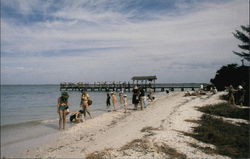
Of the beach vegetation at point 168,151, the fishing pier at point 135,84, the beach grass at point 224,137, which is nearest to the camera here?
the beach vegetation at point 168,151

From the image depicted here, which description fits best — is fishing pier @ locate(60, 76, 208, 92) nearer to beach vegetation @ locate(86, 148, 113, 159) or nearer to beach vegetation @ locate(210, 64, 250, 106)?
beach vegetation @ locate(210, 64, 250, 106)

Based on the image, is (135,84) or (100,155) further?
(135,84)

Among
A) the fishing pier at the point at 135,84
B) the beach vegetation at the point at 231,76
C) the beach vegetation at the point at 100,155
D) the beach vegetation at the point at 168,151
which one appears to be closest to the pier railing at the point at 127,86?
the fishing pier at the point at 135,84

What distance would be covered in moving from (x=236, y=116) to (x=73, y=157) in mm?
11347

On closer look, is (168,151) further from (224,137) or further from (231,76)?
(231,76)

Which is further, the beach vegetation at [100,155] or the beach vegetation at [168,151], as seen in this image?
the beach vegetation at [168,151]

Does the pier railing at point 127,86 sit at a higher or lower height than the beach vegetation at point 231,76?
lower

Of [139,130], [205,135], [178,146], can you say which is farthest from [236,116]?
[178,146]

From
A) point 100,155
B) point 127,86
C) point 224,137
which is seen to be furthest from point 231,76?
point 127,86

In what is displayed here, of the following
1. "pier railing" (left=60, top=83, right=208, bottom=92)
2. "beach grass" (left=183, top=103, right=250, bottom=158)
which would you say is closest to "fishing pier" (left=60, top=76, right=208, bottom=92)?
"pier railing" (left=60, top=83, right=208, bottom=92)

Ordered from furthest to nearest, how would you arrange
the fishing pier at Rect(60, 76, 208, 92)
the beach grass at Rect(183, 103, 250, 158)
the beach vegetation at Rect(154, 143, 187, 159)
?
the fishing pier at Rect(60, 76, 208, 92), the beach grass at Rect(183, 103, 250, 158), the beach vegetation at Rect(154, 143, 187, 159)

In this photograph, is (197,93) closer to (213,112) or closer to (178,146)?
(213,112)

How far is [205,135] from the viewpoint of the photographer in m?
9.82

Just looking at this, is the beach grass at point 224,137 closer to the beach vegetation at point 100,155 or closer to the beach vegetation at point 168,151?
the beach vegetation at point 168,151
